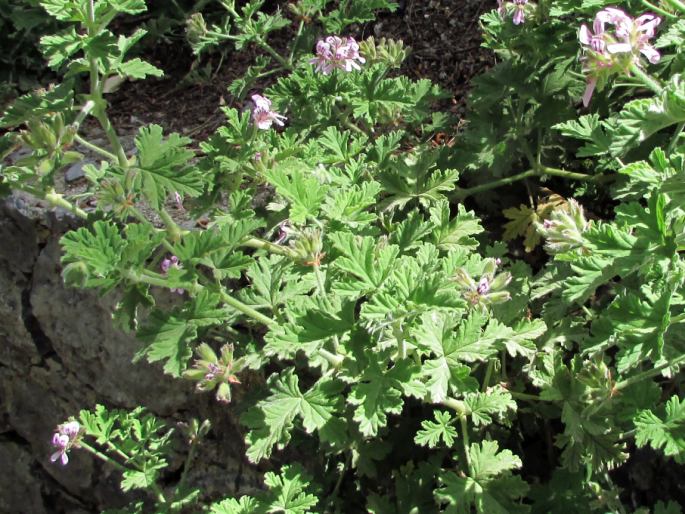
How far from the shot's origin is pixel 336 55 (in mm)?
2746

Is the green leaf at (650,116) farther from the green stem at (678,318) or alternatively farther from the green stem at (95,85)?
the green stem at (95,85)

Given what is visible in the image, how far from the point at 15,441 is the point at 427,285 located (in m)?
2.86

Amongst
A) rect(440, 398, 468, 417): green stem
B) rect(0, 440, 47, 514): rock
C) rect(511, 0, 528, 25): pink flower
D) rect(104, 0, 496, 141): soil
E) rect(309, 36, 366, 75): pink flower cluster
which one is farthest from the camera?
rect(104, 0, 496, 141): soil

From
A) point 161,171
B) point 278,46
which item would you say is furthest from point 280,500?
point 278,46

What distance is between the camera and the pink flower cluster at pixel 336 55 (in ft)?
8.97

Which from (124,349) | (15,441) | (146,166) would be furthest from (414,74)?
(15,441)

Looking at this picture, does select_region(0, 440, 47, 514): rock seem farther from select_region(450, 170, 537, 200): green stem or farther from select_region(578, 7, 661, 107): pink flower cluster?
select_region(578, 7, 661, 107): pink flower cluster

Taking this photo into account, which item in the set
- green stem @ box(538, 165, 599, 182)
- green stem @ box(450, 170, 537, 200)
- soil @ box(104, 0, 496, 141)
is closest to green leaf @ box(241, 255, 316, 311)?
green stem @ box(450, 170, 537, 200)

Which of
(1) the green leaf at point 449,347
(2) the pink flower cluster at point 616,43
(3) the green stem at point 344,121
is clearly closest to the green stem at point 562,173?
(3) the green stem at point 344,121

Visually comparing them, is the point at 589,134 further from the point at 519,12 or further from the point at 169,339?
the point at 169,339

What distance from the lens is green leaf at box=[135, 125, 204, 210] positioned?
79.0 inches

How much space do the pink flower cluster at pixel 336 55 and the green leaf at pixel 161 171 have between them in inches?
35.4

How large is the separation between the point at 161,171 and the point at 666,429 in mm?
1433

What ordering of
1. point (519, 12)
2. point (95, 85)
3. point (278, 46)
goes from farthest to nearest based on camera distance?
point (278, 46) < point (519, 12) < point (95, 85)
